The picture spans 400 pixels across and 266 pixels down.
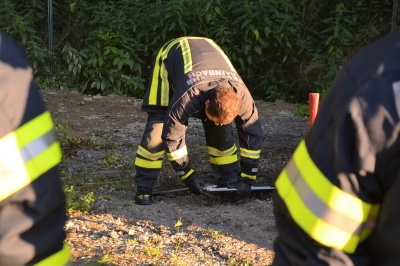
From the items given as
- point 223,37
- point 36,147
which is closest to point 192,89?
point 36,147

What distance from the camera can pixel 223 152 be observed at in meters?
5.15

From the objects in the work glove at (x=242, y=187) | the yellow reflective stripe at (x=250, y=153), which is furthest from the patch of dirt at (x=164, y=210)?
the yellow reflective stripe at (x=250, y=153)

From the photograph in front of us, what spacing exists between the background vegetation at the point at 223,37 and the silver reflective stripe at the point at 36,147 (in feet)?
27.5

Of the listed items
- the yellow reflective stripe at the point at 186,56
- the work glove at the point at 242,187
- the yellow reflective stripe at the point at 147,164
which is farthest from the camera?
the work glove at the point at 242,187

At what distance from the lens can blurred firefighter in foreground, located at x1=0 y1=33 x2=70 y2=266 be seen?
1.26 meters

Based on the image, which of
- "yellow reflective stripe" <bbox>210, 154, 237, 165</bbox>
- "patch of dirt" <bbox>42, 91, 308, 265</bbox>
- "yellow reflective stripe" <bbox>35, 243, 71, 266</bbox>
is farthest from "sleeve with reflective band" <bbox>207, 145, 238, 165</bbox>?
"yellow reflective stripe" <bbox>35, 243, 71, 266</bbox>

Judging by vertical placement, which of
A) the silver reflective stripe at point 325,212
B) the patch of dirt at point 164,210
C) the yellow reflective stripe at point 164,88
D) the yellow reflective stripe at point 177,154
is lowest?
the patch of dirt at point 164,210

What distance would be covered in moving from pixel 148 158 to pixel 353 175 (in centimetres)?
380

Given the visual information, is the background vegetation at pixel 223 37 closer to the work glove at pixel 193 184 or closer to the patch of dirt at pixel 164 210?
the patch of dirt at pixel 164 210

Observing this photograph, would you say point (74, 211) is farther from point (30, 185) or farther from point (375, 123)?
point (375, 123)

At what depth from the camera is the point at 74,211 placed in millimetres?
4430

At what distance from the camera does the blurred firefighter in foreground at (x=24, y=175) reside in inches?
49.6

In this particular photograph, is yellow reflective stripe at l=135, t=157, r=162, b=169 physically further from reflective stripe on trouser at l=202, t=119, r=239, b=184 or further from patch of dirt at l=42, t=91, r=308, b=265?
reflective stripe on trouser at l=202, t=119, r=239, b=184

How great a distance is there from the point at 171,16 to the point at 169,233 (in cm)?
625
